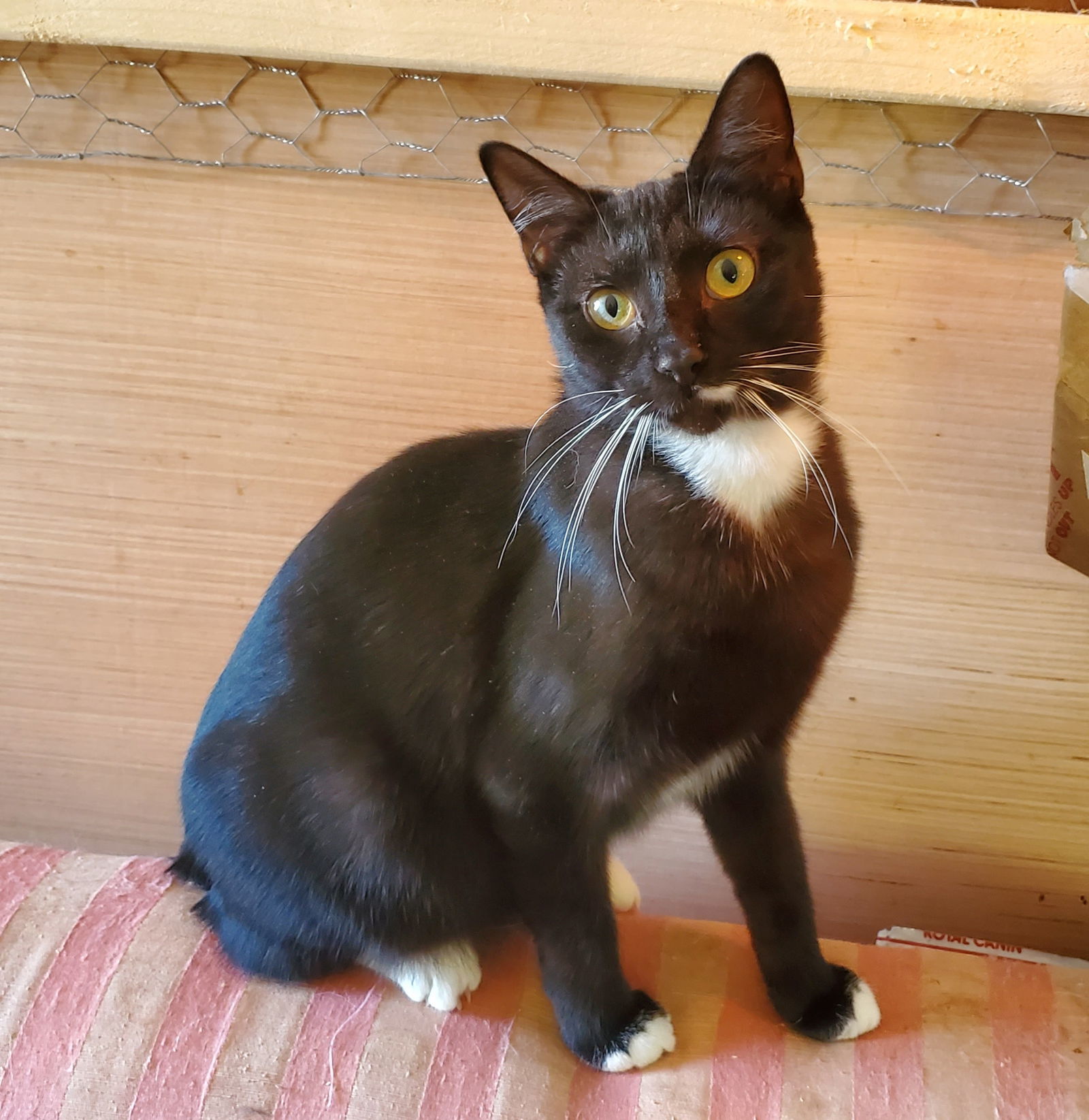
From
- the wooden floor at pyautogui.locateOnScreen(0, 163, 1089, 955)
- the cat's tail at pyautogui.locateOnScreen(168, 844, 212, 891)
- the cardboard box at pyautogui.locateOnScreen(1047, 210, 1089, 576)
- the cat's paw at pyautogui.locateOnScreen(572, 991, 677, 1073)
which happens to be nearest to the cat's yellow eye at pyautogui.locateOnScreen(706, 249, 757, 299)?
the cardboard box at pyautogui.locateOnScreen(1047, 210, 1089, 576)

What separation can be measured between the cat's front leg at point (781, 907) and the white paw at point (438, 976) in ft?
0.70

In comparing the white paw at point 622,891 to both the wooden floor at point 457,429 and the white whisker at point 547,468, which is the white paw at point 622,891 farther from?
the white whisker at point 547,468

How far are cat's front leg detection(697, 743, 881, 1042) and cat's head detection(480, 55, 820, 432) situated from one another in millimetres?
289

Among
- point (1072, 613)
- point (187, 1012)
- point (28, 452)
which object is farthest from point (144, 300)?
point (1072, 613)

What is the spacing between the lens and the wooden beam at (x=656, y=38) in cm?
71

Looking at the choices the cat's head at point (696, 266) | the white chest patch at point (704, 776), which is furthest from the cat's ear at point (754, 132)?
the white chest patch at point (704, 776)

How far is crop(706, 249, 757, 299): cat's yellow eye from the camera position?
0.56 metres

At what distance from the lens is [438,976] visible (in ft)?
2.38

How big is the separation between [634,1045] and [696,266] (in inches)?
20.2

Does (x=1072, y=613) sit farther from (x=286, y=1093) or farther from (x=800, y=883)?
(x=286, y=1093)

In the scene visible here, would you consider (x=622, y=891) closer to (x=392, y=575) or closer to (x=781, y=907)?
(x=781, y=907)

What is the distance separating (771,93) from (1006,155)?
13.5 inches

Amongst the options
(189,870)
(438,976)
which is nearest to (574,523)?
(438,976)

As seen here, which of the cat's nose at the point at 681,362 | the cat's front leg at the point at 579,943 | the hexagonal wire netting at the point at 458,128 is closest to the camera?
the cat's nose at the point at 681,362
